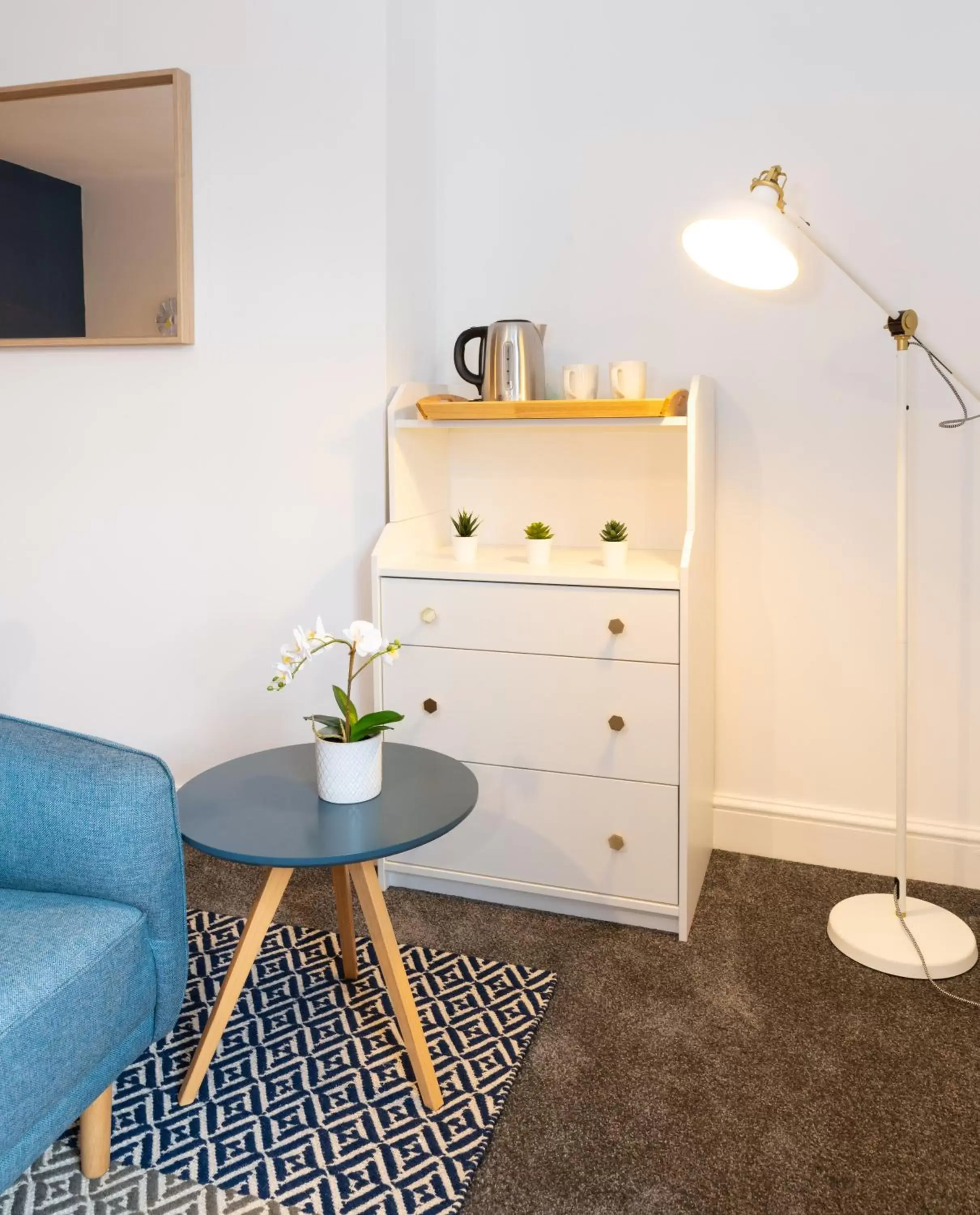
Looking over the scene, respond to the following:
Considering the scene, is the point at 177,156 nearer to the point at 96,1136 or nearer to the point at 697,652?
the point at 697,652

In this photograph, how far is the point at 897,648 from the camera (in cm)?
211

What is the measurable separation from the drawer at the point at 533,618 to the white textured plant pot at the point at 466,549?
9 centimetres

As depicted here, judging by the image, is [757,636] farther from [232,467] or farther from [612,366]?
[232,467]

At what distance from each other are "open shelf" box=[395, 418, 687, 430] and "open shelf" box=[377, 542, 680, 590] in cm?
30

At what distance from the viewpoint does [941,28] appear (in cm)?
215

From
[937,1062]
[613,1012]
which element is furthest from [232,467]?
[937,1062]

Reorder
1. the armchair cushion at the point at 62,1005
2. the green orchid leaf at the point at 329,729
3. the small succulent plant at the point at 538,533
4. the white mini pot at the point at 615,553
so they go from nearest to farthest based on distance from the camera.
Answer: the armchair cushion at the point at 62,1005
the green orchid leaf at the point at 329,729
the white mini pot at the point at 615,553
the small succulent plant at the point at 538,533

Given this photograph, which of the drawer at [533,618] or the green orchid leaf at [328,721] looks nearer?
the green orchid leaf at [328,721]

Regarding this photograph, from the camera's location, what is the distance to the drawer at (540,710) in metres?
2.10

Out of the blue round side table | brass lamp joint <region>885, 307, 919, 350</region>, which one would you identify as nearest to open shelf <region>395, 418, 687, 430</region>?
brass lamp joint <region>885, 307, 919, 350</region>

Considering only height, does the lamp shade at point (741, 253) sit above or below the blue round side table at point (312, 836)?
above

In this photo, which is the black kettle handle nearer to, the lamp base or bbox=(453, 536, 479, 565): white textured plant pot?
bbox=(453, 536, 479, 565): white textured plant pot

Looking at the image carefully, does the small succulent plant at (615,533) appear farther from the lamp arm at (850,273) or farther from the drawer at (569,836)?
the lamp arm at (850,273)

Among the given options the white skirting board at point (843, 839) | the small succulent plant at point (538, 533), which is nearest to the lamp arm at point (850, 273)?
the small succulent plant at point (538, 533)
